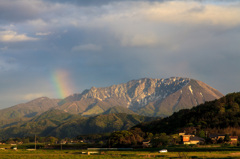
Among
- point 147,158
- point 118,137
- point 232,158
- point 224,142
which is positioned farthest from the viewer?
point 118,137

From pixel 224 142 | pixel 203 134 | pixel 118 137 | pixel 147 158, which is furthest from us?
pixel 203 134

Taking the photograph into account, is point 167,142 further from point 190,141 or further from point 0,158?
point 0,158

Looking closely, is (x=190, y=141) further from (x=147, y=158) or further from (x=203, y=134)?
(x=147, y=158)

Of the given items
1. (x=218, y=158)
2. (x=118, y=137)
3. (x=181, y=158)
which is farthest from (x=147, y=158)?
(x=118, y=137)

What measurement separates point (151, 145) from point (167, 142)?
8959mm

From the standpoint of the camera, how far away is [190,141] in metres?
155

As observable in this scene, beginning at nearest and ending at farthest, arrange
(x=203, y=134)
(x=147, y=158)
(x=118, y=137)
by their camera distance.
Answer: (x=147, y=158), (x=118, y=137), (x=203, y=134)

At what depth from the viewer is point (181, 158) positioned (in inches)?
2849

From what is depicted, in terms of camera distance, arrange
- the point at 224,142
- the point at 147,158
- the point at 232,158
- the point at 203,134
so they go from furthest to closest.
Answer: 1. the point at 203,134
2. the point at 224,142
3. the point at 147,158
4. the point at 232,158

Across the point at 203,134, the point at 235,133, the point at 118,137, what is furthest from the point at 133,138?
the point at 235,133

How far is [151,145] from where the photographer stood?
148125mm

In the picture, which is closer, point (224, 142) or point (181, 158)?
point (181, 158)

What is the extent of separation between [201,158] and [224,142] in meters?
81.8

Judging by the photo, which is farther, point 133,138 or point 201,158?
point 133,138
